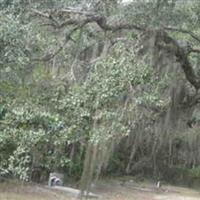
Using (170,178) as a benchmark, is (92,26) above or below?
above

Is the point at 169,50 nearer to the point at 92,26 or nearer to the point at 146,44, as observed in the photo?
the point at 146,44

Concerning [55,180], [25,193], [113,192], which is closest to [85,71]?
[25,193]

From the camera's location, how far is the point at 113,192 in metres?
13.0

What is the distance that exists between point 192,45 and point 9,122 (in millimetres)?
3674

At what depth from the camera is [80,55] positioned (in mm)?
8836

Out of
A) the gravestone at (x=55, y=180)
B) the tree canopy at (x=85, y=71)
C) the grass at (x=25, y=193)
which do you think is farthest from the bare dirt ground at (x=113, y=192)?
the tree canopy at (x=85, y=71)

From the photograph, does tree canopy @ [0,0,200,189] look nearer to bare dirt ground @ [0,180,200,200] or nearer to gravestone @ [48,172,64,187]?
bare dirt ground @ [0,180,200,200]

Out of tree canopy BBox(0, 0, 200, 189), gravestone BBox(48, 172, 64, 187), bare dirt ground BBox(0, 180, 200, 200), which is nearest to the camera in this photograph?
tree canopy BBox(0, 0, 200, 189)

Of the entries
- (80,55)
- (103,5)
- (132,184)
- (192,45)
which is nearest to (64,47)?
(80,55)

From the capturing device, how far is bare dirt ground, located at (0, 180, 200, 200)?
34.3ft

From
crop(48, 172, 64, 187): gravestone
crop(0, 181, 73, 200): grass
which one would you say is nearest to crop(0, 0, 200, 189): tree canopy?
crop(0, 181, 73, 200): grass

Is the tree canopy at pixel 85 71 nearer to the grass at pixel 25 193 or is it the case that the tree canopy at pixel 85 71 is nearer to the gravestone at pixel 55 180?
the grass at pixel 25 193

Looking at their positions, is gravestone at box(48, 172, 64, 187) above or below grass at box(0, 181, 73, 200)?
above

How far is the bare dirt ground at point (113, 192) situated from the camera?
10.5 meters
